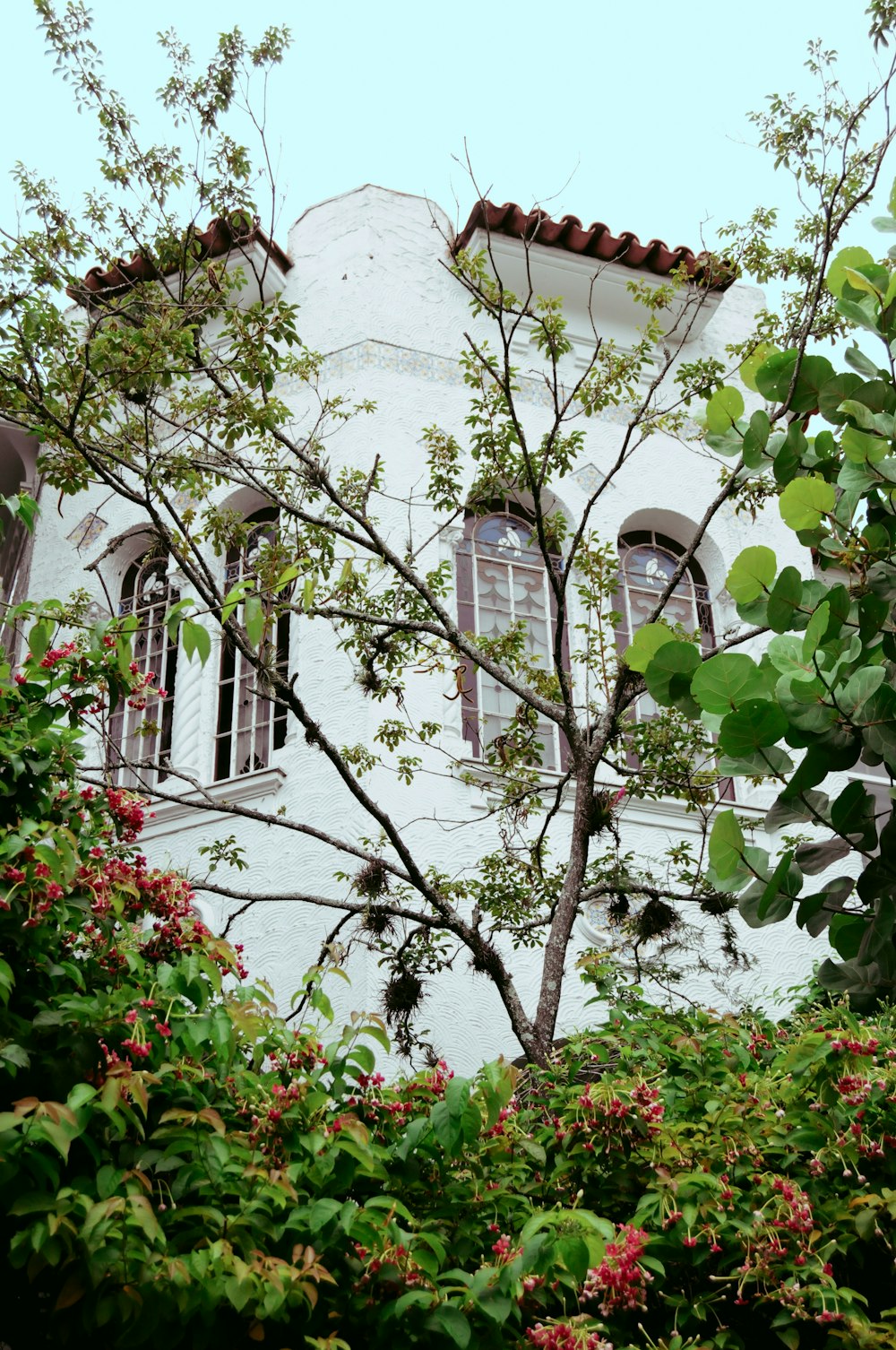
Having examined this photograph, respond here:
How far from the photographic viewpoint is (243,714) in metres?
9.11

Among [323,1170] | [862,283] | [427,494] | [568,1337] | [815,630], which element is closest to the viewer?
[568,1337]

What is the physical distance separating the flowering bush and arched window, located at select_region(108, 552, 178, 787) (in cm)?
471

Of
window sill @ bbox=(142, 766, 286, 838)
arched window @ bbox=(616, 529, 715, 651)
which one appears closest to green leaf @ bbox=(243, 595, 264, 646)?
window sill @ bbox=(142, 766, 286, 838)

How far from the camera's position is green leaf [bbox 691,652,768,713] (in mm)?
3635

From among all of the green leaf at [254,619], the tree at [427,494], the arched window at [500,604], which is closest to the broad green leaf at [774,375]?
the tree at [427,494]

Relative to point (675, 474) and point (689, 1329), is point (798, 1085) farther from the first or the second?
point (675, 474)

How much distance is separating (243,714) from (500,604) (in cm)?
172

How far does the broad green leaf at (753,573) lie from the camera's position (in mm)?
3838

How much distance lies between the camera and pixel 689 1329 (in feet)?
13.3

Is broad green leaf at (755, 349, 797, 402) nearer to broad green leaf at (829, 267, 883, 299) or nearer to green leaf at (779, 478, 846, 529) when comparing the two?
broad green leaf at (829, 267, 883, 299)

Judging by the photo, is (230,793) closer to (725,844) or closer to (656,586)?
(656,586)

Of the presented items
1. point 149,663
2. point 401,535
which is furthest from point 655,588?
point 149,663

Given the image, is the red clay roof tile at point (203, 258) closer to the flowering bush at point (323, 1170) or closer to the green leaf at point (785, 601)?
the flowering bush at point (323, 1170)

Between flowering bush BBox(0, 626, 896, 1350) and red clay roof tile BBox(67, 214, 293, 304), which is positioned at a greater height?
red clay roof tile BBox(67, 214, 293, 304)
